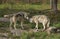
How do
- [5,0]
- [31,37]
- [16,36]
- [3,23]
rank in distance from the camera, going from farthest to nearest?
[5,0] → [3,23] → [16,36] → [31,37]

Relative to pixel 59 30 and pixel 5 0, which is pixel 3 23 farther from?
pixel 5 0

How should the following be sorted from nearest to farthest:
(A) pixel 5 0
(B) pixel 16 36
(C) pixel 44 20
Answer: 1. (B) pixel 16 36
2. (C) pixel 44 20
3. (A) pixel 5 0

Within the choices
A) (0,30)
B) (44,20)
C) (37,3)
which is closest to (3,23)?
(0,30)

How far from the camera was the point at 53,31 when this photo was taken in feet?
34.6

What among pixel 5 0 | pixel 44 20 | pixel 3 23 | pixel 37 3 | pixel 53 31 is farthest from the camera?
pixel 37 3

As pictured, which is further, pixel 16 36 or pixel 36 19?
pixel 36 19

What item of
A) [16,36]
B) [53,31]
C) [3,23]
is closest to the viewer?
[16,36]

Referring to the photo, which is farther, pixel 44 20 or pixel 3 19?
pixel 3 19

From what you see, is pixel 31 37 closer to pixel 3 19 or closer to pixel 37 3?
pixel 3 19

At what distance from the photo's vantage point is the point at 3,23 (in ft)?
44.5

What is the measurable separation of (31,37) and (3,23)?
15.1 feet

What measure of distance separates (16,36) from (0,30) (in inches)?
72.3

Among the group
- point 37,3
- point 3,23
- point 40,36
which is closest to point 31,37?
point 40,36

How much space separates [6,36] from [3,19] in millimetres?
4371
